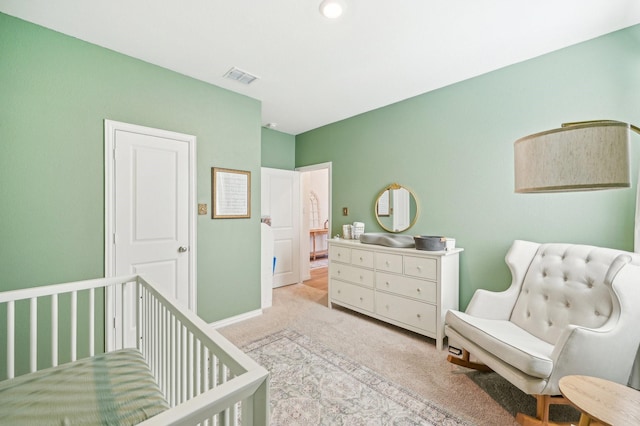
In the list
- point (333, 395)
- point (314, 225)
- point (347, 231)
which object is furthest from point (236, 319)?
point (314, 225)

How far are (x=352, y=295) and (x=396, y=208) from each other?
1.17 meters

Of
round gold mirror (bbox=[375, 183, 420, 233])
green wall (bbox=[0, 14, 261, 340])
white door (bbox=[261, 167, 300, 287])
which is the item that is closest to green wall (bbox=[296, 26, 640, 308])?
round gold mirror (bbox=[375, 183, 420, 233])

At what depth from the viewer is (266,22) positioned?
1.88 m

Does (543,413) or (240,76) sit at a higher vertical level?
(240,76)

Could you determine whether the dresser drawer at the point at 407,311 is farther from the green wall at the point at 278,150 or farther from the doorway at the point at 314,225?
the green wall at the point at 278,150

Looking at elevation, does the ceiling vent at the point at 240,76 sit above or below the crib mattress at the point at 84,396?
above

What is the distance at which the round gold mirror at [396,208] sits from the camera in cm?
314

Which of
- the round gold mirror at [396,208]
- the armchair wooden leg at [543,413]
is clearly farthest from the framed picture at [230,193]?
the armchair wooden leg at [543,413]

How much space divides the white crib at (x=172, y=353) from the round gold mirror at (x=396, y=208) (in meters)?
2.47

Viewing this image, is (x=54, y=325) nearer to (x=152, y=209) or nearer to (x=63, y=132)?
(x=152, y=209)

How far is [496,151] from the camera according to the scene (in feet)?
8.23

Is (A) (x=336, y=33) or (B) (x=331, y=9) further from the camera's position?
(A) (x=336, y=33)

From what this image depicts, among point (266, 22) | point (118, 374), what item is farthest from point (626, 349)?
point (266, 22)

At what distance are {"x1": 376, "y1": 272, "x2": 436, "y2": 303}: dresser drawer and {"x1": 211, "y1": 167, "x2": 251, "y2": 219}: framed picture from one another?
5.50ft
